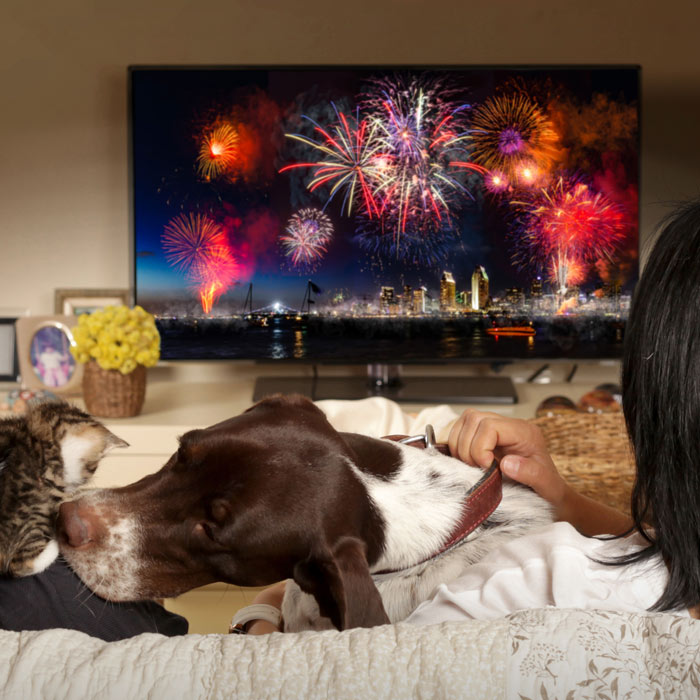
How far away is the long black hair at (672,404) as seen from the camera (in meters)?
0.70

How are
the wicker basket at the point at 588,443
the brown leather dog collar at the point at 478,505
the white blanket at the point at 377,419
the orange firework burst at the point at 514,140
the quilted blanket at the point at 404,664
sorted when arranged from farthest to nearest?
the orange firework burst at the point at 514,140 → the wicker basket at the point at 588,443 → the white blanket at the point at 377,419 → the brown leather dog collar at the point at 478,505 → the quilted blanket at the point at 404,664

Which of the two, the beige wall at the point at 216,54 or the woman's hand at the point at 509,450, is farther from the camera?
the beige wall at the point at 216,54

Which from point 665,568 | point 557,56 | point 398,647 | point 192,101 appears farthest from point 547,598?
point 557,56

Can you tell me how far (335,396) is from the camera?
2832 mm

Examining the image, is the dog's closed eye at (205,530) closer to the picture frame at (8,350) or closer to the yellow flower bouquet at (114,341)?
the yellow flower bouquet at (114,341)

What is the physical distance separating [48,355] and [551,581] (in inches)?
96.8

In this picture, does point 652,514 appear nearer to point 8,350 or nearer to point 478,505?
point 478,505

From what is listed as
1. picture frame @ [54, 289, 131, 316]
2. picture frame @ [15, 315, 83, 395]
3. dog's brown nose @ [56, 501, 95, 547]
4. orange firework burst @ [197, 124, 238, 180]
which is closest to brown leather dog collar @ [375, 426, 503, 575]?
dog's brown nose @ [56, 501, 95, 547]

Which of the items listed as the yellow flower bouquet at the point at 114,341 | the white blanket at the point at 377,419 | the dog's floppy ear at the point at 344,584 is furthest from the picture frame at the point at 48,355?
the dog's floppy ear at the point at 344,584

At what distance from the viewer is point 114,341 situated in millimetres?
2549

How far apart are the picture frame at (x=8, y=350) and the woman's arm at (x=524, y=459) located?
2.25 meters

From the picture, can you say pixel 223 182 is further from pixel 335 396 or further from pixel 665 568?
pixel 665 568

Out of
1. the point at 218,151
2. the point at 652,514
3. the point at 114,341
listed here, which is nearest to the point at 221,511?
the point at 652,514

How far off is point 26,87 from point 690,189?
7.70 feet
